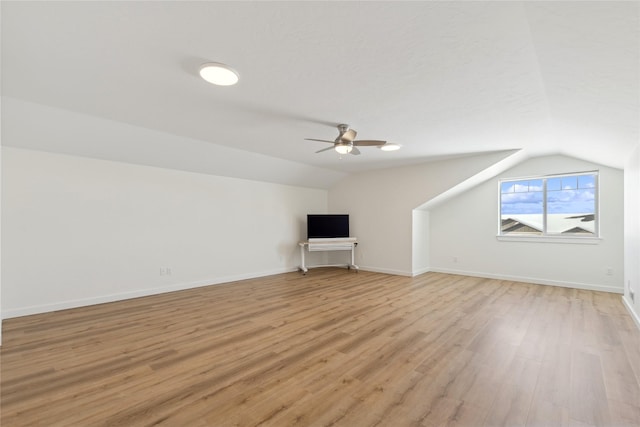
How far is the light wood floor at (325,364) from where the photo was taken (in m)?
1.71

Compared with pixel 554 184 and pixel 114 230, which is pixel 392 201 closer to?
pixel 554 184

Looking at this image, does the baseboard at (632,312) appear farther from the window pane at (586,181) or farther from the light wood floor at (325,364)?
the window pane at (586,181)

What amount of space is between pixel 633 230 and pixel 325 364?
4.26 meters

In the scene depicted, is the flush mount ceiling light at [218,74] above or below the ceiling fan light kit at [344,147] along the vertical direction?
above

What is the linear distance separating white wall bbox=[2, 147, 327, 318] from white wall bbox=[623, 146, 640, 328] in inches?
234

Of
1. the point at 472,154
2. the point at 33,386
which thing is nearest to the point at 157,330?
the point at 33,386

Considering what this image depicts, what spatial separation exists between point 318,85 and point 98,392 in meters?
2.99

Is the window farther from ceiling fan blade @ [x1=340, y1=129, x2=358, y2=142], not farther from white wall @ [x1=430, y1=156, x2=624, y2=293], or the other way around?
ceiling fan blade @ [x1=340, y1=129, x2=358, y2=142]

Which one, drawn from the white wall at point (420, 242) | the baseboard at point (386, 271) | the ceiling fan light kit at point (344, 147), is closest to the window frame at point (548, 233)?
the white wall at point (420, 242)

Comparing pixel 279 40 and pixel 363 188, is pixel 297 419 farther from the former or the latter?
pixel 363 188

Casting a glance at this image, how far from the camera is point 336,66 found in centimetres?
209

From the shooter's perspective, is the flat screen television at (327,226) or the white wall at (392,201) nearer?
the white wall at (392,201)

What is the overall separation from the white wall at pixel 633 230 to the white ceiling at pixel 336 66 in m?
0.32

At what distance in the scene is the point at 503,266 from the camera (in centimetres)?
555
